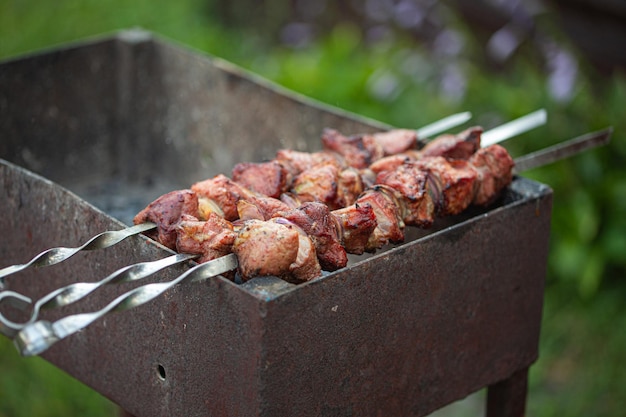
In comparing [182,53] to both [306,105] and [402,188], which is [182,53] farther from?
[402,188]

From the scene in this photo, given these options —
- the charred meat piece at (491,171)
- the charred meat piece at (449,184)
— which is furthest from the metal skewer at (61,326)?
the charred meat piece at (491,171)

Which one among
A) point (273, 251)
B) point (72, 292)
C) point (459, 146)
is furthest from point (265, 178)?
point (72, 292)

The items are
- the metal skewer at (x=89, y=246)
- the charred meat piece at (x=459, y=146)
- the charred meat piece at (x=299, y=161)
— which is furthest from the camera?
the charred meat piece at (x=459, y=146)

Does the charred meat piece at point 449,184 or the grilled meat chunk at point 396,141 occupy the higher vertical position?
the grilled meat chunk at point 396,141

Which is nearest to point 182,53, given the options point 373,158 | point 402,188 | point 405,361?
point 373,158

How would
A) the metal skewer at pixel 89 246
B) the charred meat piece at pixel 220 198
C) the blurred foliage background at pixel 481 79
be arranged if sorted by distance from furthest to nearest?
1. the blurred foliage background at pixel 481 79
2. the charred meat piece at pixel 220 198
3. the metal skewer at pixel 89 246

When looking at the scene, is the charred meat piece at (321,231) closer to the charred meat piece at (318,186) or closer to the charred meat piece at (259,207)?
the charred meat piece at (259,207)

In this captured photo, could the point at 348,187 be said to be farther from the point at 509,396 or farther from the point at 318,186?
the point at 509,396
